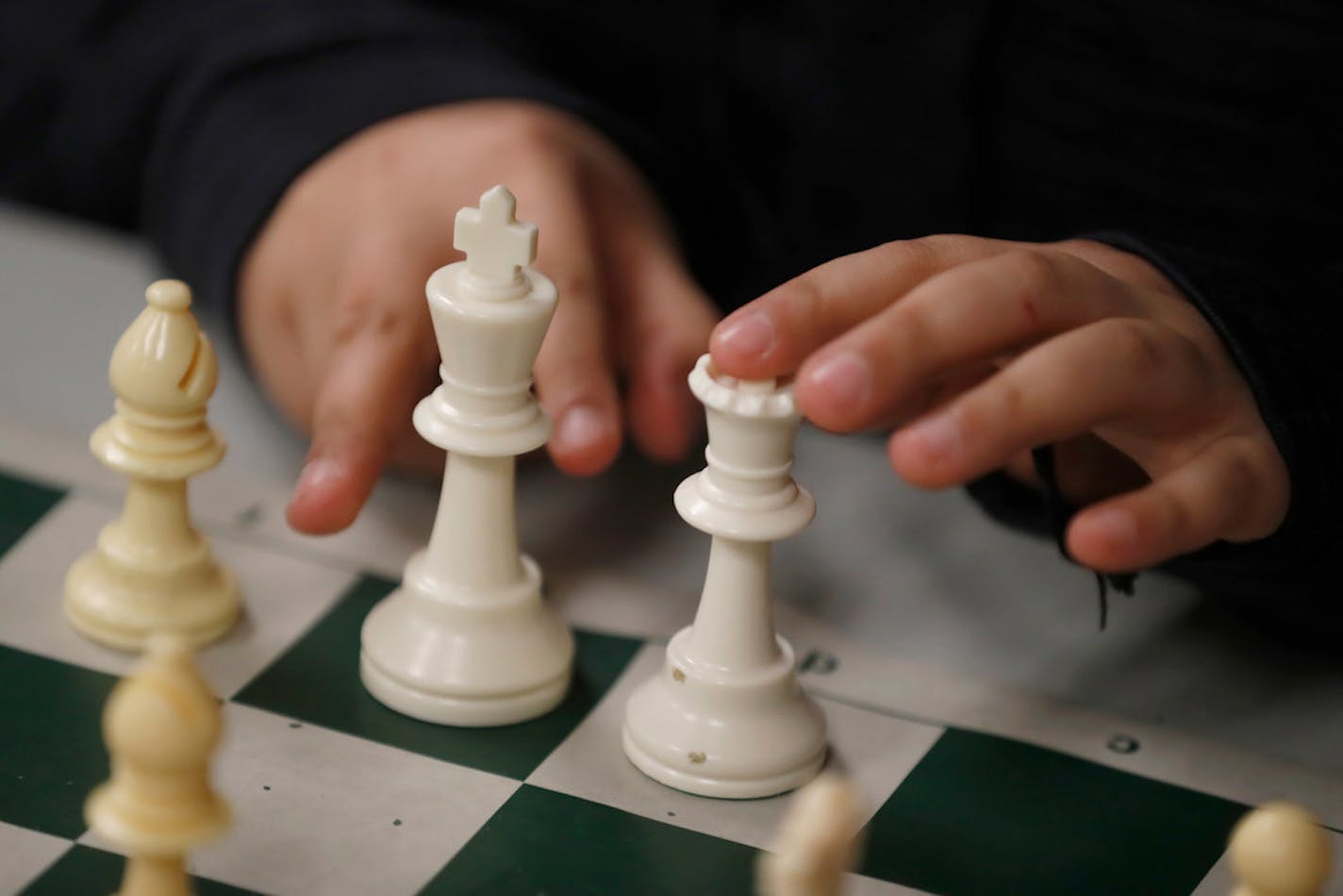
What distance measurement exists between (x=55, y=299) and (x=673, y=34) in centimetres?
55

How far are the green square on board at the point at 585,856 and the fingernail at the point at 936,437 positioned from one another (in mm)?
188

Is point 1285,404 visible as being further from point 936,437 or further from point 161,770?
point 161,770

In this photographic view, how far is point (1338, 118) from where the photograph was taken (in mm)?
977

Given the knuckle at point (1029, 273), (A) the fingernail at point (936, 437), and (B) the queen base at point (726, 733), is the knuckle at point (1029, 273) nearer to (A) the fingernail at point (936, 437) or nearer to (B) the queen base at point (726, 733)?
(A) the fingernail at point (936, 437)

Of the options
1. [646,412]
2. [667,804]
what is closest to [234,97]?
[646,412]

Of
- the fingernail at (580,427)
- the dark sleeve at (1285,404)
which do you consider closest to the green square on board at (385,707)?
the fingernail at (580,427)

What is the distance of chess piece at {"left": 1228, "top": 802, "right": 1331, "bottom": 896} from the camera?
48cm

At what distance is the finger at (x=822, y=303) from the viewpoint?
1.95 ft

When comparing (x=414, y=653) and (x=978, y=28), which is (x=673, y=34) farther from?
(x=414, y=653)

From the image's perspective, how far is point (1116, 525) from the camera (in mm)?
617

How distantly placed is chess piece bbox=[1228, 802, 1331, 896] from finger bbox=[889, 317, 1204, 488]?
0.17m

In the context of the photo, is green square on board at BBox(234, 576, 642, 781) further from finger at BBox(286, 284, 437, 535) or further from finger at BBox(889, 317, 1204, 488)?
finger at BBox(889, 317, 1204, 488)

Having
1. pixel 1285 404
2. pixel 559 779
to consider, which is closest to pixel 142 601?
pixel 559 779

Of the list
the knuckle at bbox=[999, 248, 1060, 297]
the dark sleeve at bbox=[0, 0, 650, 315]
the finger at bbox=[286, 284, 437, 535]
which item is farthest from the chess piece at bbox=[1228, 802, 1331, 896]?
the dark sleeve at bbox=[0, 0, 650, 315]
